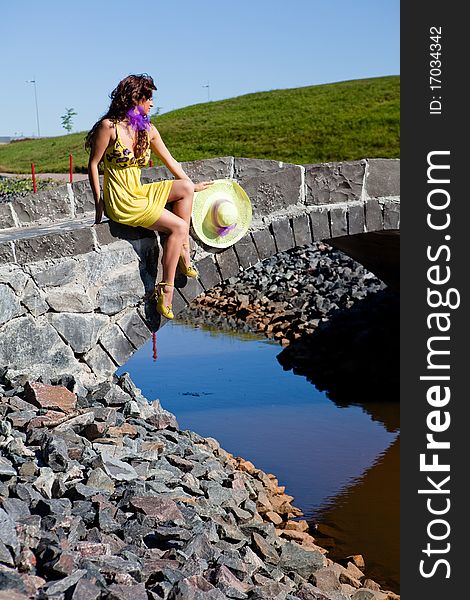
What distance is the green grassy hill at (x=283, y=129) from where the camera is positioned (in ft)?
91.3

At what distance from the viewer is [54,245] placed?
263 inches

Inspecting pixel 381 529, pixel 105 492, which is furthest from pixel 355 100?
pixel 105 492

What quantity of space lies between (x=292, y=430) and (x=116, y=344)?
333 centimetres

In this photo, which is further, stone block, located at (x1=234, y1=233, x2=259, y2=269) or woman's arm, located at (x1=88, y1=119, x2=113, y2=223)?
stone block, located at (x1=234, y1=233, x2=259, y2=269)

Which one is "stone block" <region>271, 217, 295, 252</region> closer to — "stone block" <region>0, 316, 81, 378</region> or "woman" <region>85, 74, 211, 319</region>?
"woman" <region>85, 74, 211, 319</region>

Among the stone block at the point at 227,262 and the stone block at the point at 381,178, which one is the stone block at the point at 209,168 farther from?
the stone block at the point at 227,262

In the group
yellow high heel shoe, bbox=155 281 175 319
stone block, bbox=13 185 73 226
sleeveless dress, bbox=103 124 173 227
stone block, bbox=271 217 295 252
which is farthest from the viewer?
stone block, bbox=13 185 73 226

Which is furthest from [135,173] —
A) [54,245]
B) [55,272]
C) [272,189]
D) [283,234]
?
[283,234]

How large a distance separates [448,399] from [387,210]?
10.4 ft

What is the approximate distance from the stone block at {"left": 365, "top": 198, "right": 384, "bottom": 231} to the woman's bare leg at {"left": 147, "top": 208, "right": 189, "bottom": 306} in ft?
6.70

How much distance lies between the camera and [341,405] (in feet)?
37.0

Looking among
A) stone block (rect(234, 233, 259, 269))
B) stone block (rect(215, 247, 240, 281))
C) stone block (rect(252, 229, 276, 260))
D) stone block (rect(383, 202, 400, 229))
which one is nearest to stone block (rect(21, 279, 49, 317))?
stone block (rect(215, 247, 240, 281))

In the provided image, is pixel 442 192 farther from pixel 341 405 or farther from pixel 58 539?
pixel 341 405

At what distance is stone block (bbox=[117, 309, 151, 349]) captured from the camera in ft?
23.7
